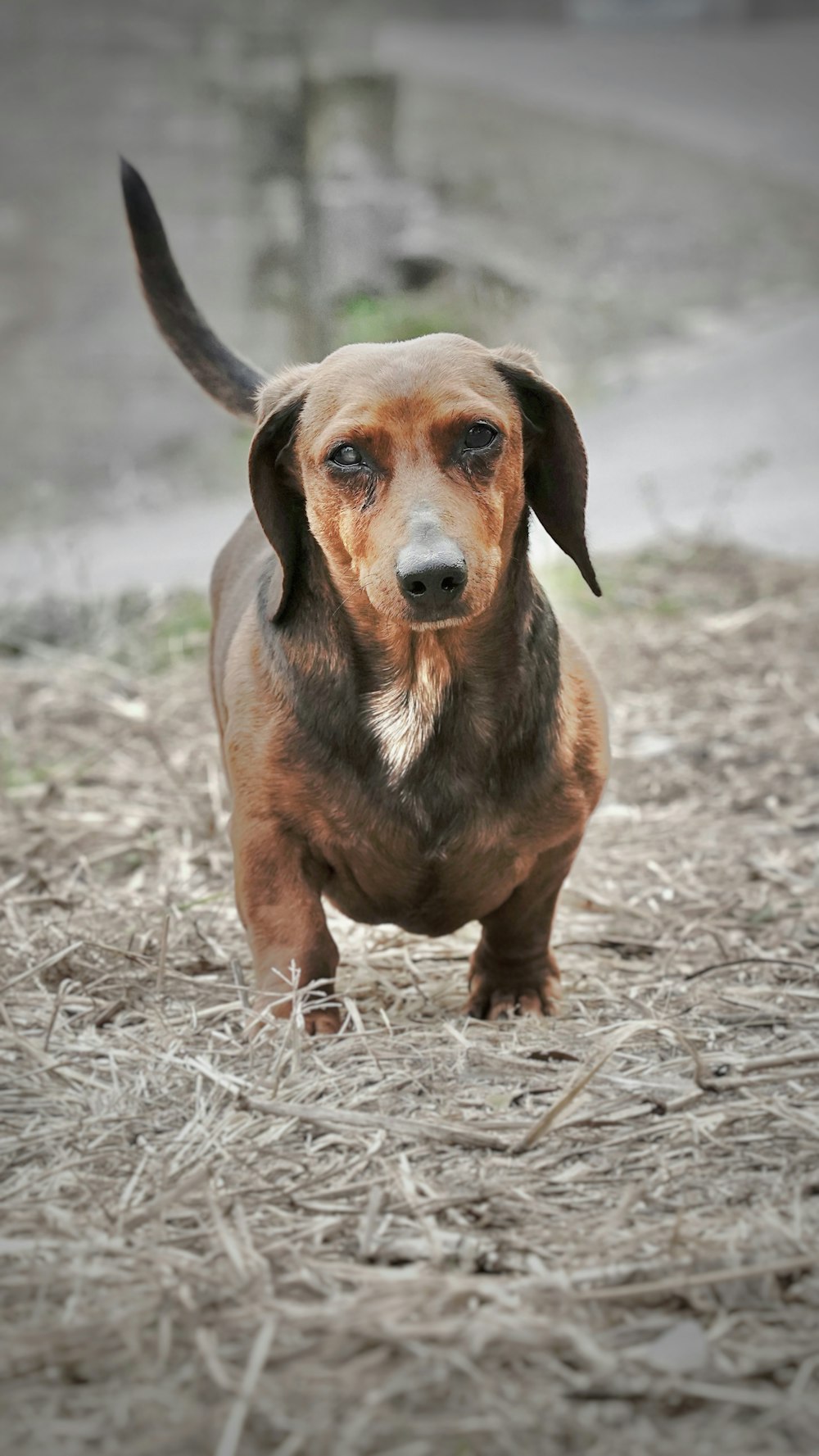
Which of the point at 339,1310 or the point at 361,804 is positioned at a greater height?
the point at 361,804

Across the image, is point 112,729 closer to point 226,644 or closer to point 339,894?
point 226,644

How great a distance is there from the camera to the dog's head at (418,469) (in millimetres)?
2529

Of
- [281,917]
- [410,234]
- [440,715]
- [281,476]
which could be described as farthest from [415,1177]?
[410,234]

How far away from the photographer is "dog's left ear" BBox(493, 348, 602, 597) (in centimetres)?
285

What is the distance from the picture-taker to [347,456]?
267cm

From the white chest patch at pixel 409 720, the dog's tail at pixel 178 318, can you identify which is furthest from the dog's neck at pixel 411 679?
the dog's tail at pixel 178 318

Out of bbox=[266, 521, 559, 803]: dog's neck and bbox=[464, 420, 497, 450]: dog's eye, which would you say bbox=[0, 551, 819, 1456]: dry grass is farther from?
bbox=[464, 420, 497, 450]: dog's eye

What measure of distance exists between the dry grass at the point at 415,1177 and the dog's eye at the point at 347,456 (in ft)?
3.20

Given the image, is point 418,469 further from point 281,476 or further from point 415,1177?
point 415,1177

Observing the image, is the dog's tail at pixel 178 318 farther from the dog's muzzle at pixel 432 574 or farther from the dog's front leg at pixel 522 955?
the dog's front leg at pixel 522 955

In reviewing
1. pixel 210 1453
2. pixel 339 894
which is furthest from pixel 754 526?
pixel 210 1453

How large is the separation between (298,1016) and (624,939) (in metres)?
1.09

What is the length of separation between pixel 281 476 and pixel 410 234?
22.3 ft

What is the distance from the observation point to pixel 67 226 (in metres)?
Result: 9.95
